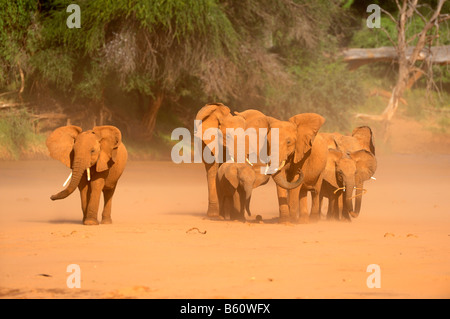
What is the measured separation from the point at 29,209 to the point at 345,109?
16570 millimetres

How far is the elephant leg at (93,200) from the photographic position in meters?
13.2

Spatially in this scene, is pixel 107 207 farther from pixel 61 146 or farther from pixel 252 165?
pixel 252 165

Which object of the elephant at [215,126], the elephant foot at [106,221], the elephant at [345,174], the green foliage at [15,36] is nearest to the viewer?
the elephant foot at [106,221]

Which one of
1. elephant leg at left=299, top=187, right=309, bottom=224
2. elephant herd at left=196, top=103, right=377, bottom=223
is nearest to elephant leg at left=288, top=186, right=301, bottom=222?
elephant herd at left=196, top=103, right=377, bottom=223

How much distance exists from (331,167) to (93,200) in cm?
365

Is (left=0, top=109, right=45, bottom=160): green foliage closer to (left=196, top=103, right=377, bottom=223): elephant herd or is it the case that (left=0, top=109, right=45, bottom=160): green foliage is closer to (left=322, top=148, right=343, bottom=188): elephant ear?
(left=196, top=103, right=377, bottom=223): elephant herd

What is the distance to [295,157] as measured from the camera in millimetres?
13695

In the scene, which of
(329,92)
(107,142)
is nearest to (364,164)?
(107,142)

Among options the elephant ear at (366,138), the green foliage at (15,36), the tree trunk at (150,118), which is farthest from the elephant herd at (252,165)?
the tree trunk at (150,118)

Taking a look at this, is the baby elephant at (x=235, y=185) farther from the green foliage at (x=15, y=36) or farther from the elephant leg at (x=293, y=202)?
the green foliage at (x=15, y=36)

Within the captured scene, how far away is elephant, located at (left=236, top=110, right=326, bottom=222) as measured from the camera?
44.2ft

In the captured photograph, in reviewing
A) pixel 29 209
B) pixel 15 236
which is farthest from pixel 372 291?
pixel 29 209

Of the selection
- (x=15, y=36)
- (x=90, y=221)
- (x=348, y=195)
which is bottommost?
(x=90, y=221)

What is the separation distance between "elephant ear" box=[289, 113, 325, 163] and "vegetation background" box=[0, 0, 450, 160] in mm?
9809
